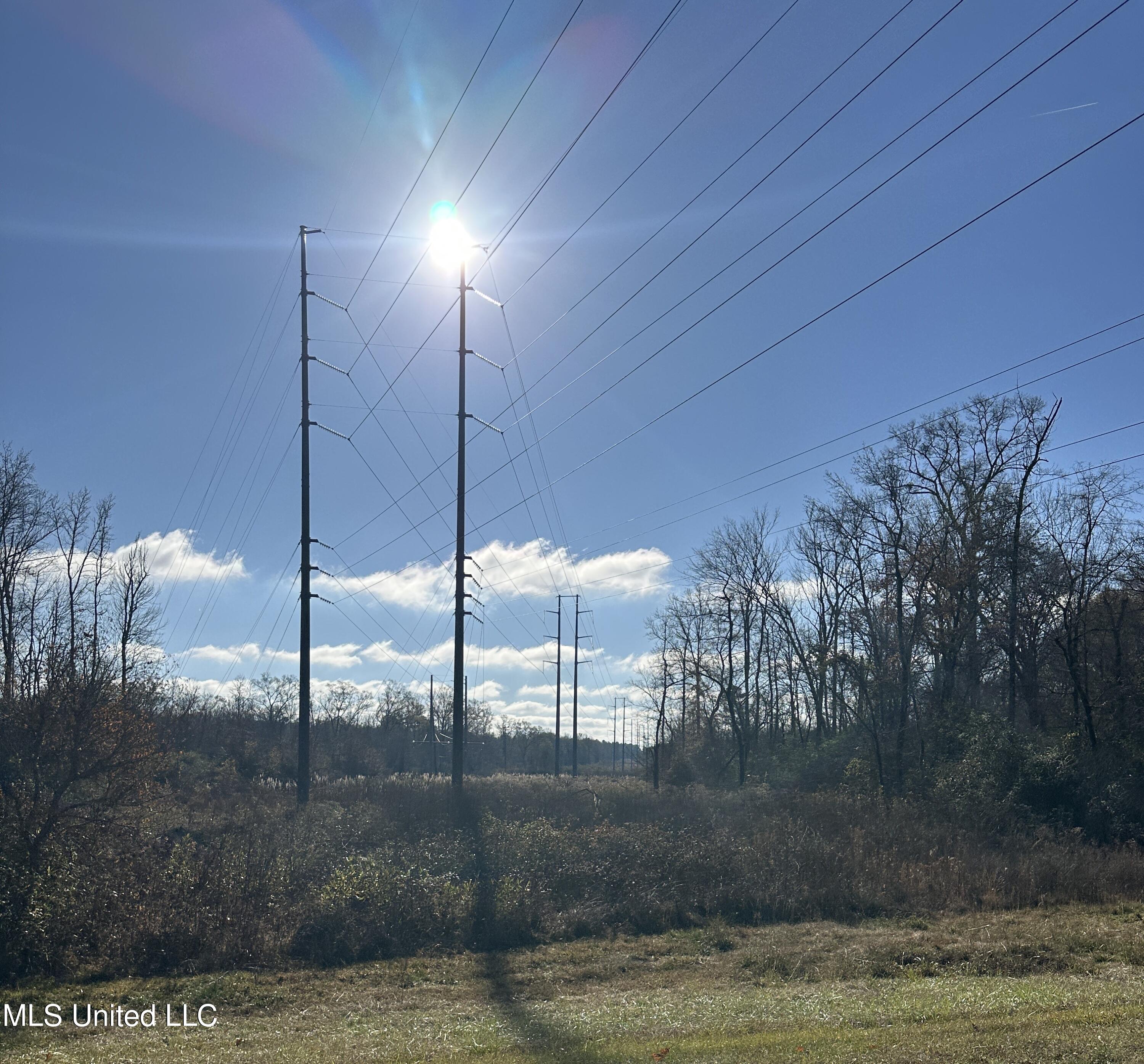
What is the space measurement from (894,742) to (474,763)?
75.4m

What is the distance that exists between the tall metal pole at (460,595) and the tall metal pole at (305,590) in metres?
4.49

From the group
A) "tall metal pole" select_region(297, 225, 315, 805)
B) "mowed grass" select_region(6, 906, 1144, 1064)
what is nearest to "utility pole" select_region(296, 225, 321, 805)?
"tall metal pole" select_region(297, 225, 315, 805)

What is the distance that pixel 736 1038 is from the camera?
965 centimetres

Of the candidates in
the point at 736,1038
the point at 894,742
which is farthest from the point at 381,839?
the point at 894,742

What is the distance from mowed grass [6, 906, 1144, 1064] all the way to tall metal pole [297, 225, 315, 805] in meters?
12.4

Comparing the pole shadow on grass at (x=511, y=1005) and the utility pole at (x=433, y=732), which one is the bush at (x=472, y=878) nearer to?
the pole shadow on grass at (x=511, y=1005)

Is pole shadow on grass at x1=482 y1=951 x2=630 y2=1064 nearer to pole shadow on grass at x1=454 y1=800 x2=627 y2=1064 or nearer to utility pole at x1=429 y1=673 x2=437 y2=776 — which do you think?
pole shadow on grass at x1=454 y1=800 x2=627 y2=1064

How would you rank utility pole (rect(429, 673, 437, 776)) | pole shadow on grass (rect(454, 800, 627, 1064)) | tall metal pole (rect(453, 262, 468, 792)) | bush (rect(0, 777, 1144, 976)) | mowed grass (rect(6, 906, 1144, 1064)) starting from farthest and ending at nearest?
utility pole (rect(429, 673, 437, 776)) < tall metal pole (rect(453, 262, 468, 792)) < bush (rect(0, 777, 1144, 976)) < pole shadow on grass (rect(454, 800, 627, 1064)) < mowed grass (rect(6, 906, 1144, 1064))

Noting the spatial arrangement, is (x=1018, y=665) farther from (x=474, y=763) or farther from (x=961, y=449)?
(x=474, y=763)

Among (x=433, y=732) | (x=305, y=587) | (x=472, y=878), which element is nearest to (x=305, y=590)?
(x=305, y=587)

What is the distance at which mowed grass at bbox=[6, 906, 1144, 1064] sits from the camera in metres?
9.01

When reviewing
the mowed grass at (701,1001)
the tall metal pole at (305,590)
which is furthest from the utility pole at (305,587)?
the mowed grass at (701,1001)

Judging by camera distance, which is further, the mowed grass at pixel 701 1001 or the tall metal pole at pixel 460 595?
the tall metal pole at pixel 460 595

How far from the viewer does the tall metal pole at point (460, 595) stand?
1013 inches
